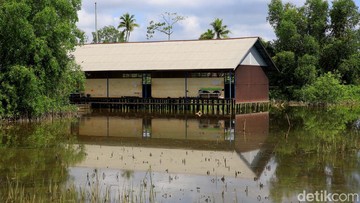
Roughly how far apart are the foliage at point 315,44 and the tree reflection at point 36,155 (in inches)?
A: 982

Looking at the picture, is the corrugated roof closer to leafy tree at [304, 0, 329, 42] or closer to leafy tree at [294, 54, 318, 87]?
leafy tree at [294, 54, 318, 87]

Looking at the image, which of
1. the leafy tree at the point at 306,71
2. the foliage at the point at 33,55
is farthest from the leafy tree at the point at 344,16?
the foliage at the point at 33,55

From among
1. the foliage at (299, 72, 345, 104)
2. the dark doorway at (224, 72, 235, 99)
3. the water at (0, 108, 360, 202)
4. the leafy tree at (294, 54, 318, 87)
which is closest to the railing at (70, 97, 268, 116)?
the dark doorway at (224, 72, 235, 99)

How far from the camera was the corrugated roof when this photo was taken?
3234cm

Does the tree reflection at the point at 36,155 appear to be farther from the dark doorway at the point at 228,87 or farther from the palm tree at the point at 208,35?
the palm tree at the point at 208,35

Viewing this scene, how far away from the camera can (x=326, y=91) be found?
36000 millimetres

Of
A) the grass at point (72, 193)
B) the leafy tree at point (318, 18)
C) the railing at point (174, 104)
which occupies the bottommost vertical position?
the grass at point (72, 193)

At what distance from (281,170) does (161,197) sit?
3.55 metres

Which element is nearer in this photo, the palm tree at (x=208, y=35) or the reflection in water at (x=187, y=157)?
the reflection in water at (x=187, y=157)

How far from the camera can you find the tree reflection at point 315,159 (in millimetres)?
9789

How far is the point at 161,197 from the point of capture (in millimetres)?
9180

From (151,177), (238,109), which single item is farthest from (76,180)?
(238,109)

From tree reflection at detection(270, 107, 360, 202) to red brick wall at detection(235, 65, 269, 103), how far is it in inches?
495

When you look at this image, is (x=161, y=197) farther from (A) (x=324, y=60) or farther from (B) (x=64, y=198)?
(A) (x=324, y=60)
